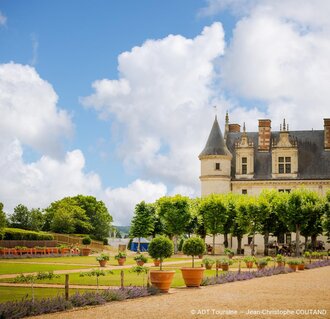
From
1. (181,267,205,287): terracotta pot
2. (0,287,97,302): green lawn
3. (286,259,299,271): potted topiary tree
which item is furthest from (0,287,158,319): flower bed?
(286,259,299,271): potted topiary tree

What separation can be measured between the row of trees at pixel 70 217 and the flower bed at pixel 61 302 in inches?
2089

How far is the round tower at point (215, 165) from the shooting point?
6362 cm

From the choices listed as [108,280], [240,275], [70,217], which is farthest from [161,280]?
[70,217]

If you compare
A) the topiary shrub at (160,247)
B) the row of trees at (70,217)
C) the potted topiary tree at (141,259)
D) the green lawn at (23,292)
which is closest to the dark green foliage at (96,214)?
the row of trees at (70,217)

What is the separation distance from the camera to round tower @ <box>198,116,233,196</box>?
63.6m

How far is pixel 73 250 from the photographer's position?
49125mm

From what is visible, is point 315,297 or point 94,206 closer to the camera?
point 315,297

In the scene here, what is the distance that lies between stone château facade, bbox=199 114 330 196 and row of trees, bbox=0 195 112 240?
69.4 feet

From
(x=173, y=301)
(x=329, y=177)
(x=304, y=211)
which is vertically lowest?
(x=173, y=301)

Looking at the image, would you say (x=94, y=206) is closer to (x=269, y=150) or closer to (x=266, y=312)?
(x=269, y=150)

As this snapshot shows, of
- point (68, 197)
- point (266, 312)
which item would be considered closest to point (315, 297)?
point (266, 312)

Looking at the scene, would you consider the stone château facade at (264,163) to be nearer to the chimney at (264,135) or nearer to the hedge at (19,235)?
the chimney at (264,135)

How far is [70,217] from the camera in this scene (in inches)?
3059

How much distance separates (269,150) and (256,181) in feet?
12.7
